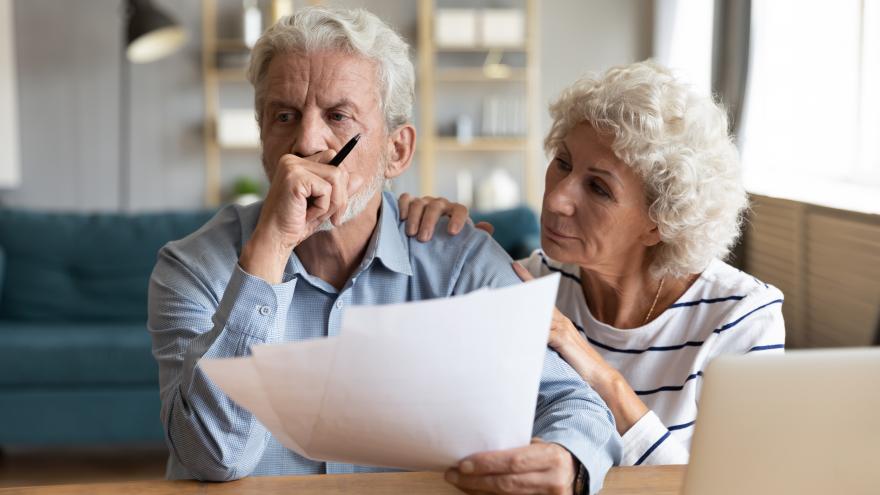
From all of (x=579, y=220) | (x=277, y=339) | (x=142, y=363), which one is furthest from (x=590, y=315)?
(x=142, y=363)

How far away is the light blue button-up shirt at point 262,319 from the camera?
109 cm

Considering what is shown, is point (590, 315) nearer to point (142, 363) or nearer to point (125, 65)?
point (142, 363)

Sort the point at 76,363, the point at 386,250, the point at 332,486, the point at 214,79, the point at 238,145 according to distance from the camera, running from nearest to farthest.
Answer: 1. the point at 332,486
2. the point at 386,250
3. the point at 76,363
4. the point at 238,145
5. the point at 214,79

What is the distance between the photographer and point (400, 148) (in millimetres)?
1527

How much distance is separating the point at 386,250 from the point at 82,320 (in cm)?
263

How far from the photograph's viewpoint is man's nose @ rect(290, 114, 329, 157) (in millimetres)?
1317

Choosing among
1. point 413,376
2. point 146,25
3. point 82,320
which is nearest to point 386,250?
point 413,376

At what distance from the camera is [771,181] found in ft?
13.5

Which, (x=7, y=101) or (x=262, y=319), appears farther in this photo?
(x=7, y=101)

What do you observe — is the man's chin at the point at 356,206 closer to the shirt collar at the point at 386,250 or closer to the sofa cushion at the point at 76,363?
the shirt collar at the point at 386,250

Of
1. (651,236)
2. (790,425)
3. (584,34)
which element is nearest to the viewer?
(790,425)

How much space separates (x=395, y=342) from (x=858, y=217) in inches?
98.9

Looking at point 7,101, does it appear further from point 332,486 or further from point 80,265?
point 332,486

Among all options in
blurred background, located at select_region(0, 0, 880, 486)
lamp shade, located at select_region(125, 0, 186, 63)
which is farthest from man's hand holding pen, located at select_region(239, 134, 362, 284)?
lamp shade, located at select_region(125, 0, 186, 63)
